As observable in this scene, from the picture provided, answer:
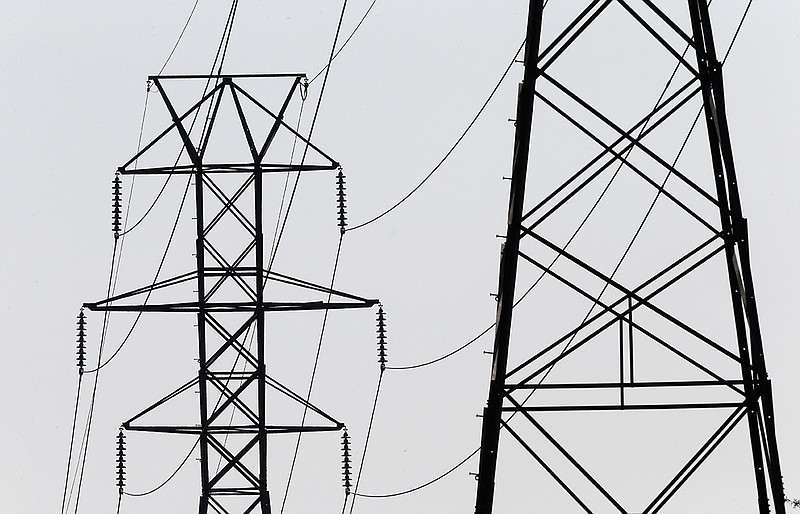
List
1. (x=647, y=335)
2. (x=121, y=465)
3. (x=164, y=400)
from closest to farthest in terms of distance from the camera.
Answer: (x=647, y=335)
(x=164, y=400)
(x=121, y=465)

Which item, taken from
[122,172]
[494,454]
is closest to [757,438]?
[494,454]

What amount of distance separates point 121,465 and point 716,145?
14611mm

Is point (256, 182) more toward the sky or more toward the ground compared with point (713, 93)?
more toward the sky

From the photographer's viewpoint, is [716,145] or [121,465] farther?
[121,465]

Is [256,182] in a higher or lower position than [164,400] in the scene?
higher

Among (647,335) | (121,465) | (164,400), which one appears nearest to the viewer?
(647,335)

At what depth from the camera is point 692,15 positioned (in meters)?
21.3

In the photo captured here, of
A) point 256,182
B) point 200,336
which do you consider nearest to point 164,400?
point 200,336

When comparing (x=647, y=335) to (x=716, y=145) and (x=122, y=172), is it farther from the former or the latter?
(x=122, y=172)

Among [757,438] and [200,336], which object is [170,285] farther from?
[757,438]

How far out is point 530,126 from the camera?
69.2 feet

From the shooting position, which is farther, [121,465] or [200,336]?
[121,465]

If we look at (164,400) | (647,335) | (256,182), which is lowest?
(647,335)

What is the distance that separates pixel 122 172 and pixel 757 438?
12.9 metres
